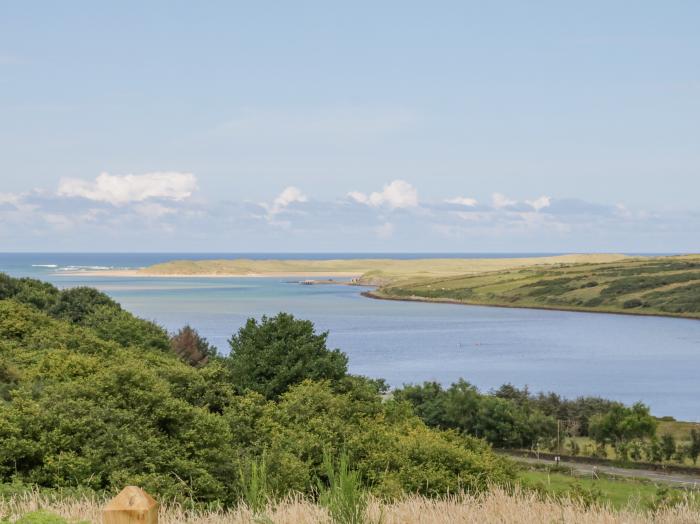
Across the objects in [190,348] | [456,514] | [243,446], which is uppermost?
[456,514]

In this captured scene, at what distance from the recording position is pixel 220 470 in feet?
59.9

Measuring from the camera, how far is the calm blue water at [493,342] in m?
73.2

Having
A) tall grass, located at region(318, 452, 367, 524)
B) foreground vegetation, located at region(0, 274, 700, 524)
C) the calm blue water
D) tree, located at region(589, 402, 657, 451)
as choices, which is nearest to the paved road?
tree, located at region(589, 402, 657, 451)

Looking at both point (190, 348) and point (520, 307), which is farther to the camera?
point (520, 307)

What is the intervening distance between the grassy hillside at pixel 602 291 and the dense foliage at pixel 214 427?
131m

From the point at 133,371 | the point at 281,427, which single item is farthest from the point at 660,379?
the point at 133,371

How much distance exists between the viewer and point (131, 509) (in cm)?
528

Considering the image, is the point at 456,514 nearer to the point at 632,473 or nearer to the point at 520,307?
the point at 632,473

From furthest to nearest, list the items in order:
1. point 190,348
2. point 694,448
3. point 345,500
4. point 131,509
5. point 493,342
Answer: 1. point 493,342
2. point 190,348
3. point 694,448
4. point 345,500
5. point 131,509

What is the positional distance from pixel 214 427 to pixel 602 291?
6356 inches

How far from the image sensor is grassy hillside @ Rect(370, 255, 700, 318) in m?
160

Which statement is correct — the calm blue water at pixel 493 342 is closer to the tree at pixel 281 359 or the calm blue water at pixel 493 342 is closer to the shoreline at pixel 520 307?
the shoreline at pixel 520 307

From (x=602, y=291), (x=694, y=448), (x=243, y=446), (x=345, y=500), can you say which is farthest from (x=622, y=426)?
(x=602, y=291)

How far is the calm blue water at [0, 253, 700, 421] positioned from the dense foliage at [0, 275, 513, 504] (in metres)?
35.7
